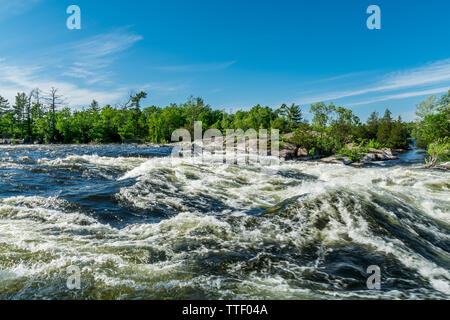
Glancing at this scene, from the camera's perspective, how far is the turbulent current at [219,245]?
2.81 m

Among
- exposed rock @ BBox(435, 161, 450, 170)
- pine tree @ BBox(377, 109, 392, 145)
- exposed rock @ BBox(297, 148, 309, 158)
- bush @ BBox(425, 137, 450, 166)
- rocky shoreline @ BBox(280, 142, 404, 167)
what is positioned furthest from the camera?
pine tree @ BBox(377, 109, 392, 145)

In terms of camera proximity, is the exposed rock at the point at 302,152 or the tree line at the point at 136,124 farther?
the tree line at the point at 136,124

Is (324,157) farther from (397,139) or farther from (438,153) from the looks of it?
(397,139)

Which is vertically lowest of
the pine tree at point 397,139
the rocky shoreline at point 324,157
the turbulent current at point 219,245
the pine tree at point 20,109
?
the turbulent current at point 219,245

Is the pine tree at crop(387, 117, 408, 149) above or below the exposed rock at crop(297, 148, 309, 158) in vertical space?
above

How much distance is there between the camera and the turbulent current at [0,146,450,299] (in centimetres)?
281

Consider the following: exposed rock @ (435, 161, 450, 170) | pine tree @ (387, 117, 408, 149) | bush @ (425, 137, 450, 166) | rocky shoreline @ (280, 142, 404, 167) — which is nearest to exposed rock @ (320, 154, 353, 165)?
rocky shoreline @ (280, 142, 404, 167)

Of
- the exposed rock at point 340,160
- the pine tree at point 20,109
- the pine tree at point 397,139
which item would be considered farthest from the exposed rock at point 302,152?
the pine tree at point 20,109

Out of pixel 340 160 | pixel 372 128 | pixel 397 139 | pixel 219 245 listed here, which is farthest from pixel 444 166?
pixel 372 128

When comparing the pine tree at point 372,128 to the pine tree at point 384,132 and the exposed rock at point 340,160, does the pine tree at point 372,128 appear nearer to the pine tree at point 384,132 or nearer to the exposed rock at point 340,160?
the pine tree at point 384,132

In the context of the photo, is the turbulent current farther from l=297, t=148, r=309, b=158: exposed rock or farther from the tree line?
the tree line
